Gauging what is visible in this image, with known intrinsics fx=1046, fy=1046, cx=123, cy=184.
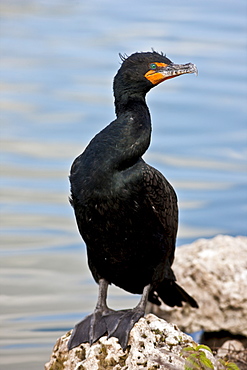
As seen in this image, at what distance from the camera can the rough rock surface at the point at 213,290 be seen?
8352 mm

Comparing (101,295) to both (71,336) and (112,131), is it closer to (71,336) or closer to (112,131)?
(71,336)

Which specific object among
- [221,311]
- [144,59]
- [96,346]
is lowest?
[96,346]

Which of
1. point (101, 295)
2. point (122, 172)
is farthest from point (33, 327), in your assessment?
point (122, 172)

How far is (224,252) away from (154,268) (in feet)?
6.96

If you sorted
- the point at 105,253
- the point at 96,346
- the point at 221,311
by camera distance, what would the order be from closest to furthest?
the point at 96,346
the point at 105,253
the point at 221,311

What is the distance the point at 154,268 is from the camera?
21.7 feet

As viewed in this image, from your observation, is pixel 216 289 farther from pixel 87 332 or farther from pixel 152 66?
pixel 152 66

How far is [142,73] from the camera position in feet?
21.0

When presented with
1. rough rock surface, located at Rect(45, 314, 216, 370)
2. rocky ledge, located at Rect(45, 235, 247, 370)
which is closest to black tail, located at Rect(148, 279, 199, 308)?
rocky ledge, located at Rect(45, 235, 247, 370)

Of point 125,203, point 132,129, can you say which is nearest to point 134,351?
point 125,203

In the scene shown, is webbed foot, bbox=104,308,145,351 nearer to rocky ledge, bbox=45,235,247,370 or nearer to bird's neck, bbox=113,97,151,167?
bird's neck, bbox=113,97,151,167

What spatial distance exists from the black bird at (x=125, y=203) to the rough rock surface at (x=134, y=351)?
0.20 ft

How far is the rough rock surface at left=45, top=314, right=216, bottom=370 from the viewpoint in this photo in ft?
18.5

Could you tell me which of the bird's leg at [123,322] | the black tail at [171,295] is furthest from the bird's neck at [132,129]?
the black tail at [171,295]
